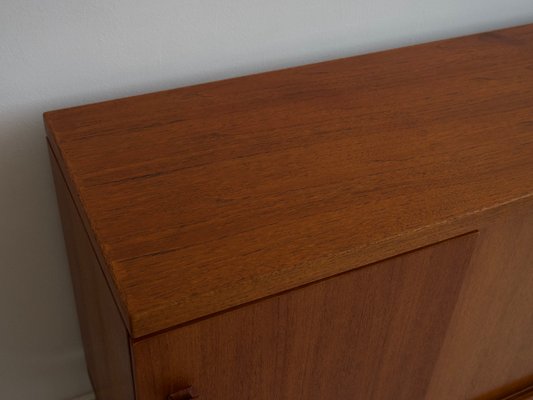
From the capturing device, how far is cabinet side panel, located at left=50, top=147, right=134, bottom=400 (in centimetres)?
65

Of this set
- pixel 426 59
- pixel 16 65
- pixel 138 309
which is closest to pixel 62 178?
pixel 16 65

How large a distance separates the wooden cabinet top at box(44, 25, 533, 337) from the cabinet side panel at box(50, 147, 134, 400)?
0.06 metres

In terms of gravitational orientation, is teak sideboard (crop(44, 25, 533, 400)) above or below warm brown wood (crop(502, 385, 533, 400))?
above

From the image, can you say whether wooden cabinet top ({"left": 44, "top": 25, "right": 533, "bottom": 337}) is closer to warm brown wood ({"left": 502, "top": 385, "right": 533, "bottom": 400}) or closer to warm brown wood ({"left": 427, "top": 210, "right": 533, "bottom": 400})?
warm brown wood ({"left": 427, "top": 210, "right": 533, "bottom": 400})

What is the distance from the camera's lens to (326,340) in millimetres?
690

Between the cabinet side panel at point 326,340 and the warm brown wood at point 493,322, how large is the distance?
38mm

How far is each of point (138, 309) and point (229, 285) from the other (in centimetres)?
9

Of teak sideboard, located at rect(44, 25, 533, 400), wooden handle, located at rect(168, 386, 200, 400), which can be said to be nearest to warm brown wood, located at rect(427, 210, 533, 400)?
teak sideboard, located at rect(44, 25, 533, 400)

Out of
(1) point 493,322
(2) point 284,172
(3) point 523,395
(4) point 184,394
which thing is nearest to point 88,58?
(2) point 284,172

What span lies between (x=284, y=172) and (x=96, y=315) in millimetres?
317

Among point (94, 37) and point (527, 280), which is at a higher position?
point (94, 37)

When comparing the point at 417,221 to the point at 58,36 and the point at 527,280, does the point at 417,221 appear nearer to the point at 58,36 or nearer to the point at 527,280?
the point at 527,280

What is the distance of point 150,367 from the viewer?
0.59 m

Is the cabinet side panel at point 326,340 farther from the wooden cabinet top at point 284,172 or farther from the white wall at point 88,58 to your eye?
the white wall at point 88,58
